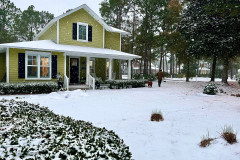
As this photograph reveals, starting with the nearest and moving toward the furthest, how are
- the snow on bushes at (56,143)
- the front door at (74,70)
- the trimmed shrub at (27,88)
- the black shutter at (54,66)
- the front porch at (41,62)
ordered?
1. the snow on bushes at (56,143)
2. the trimmed shrub at (27,88)
3. the front porch at (41,62)
4. the black shutter at (54,66)
5. the front door at (74,70)

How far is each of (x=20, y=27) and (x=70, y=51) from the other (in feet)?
78.1

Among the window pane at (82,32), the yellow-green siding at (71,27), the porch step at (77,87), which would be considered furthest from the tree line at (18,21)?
the porch step at (77,87)

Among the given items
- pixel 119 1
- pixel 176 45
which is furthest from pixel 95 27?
pixel 176 45

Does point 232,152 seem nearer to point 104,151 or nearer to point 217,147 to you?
point 217,147

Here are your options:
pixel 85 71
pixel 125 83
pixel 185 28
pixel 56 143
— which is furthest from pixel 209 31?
pixel 56 143

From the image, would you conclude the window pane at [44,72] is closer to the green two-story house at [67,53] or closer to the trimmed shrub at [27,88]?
the green two-story house at [67,53]

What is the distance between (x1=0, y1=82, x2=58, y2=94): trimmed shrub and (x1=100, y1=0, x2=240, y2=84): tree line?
11.3 m

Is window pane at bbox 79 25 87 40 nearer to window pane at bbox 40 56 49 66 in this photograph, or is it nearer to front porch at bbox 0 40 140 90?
front porch at bbox 0 40 140 90

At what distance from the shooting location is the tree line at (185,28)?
1736cm

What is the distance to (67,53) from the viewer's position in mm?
15133

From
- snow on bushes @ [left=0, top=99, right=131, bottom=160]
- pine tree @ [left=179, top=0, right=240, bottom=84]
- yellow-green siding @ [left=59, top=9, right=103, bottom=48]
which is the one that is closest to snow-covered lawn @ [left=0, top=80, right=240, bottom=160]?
snow on bushes @ [left=0, top=99, right=131, bottom=160]

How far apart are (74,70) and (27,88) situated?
5.51m

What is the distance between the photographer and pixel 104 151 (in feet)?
9.50

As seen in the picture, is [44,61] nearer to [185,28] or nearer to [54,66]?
[54,66]
